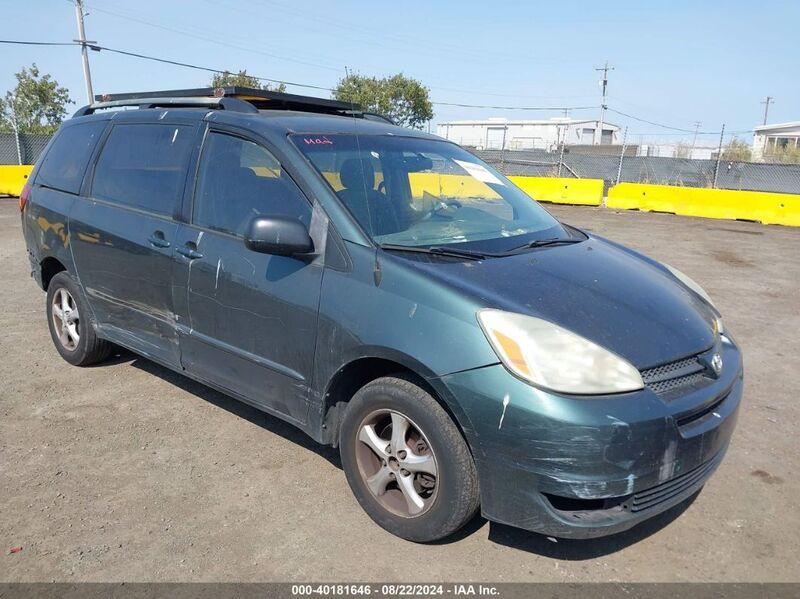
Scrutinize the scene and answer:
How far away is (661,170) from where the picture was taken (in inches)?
950

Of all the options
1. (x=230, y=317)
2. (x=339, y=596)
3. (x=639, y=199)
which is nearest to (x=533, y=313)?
(x=339, y=596)

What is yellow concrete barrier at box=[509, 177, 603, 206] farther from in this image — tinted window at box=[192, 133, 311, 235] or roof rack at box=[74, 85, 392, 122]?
tinted window at box=[192, 133, 311, 235]

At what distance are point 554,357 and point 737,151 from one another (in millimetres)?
46712

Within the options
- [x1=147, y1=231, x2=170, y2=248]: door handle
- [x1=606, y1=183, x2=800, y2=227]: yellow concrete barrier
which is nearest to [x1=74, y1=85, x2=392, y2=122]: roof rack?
[x1=147, y1=231, x2=170, y2=248]: door handle

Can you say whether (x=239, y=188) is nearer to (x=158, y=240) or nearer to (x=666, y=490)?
(x=158, y=240)

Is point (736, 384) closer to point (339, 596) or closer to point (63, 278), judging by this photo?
point (339, 596)

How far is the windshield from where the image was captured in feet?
10.2

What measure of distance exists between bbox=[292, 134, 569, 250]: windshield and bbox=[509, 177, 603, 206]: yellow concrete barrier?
48.0ft

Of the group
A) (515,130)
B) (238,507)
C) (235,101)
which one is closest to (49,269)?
(235,101)

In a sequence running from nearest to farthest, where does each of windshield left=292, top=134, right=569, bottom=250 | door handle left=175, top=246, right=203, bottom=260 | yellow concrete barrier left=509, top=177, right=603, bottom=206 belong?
1. windshield left=292, top=134, right=569, bottom=250
2. door handle left=175, top=246, right=203, bottom=260
3. yellow concrete barrier left=509, top=177, right=603, bottom=206

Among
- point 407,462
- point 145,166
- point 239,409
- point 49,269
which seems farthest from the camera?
point 49,269

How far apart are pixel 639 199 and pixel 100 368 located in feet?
52.3

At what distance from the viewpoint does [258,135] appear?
10.9 ft

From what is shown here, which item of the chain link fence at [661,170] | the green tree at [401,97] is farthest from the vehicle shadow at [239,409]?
the green tree at [401,97]
